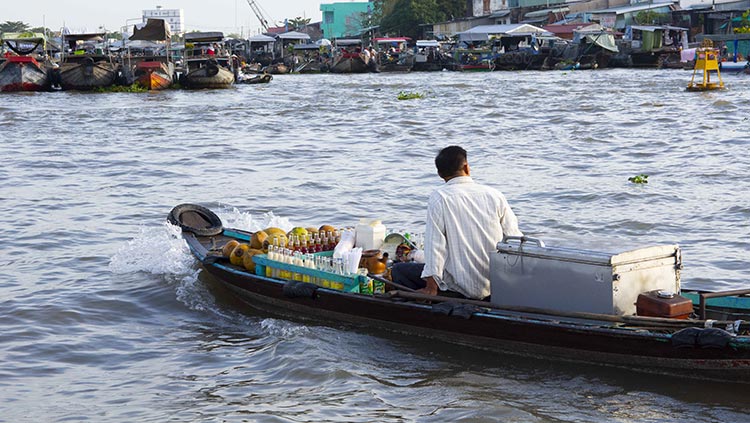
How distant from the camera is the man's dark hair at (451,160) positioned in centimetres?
496

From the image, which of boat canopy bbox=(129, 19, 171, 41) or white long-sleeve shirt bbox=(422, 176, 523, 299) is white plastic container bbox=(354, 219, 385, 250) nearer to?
white long-sleeve shirt bbox=(422, 176, 523, 299)

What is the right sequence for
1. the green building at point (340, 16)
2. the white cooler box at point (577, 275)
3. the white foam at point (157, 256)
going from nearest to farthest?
1. the white cooler box at point (577, 275)
2. the white foam at point (157, 256)
3. the green building at point (340, 16)

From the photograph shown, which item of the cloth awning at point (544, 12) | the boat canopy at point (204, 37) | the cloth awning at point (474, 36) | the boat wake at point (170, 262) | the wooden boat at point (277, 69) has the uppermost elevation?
the cloth awning at point (544, 12)

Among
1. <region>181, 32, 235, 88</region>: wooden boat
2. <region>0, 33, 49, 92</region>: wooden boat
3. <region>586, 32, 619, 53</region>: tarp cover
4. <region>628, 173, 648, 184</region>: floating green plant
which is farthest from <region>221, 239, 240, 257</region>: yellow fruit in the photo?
<region>586, 32, 619, 53</region>: tarp cover

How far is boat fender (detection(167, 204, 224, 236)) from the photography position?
7583 mm

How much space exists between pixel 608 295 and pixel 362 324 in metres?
1.64

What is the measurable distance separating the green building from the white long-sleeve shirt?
76.0 meters

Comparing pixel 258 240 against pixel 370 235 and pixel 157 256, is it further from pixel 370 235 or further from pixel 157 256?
pixel 157 256

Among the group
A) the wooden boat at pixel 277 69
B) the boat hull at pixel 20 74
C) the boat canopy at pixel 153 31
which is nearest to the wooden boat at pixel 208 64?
the boat canopy at pixel 153 31

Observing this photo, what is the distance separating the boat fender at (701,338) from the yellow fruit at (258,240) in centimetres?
292

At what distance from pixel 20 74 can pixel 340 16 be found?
168ft

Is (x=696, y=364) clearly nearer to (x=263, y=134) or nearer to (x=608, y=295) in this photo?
(x=608, y=295)

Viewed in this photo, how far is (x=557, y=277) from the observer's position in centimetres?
486

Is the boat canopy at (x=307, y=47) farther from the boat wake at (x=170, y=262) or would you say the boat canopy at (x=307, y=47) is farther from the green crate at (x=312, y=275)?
the green crate at (x=312, y=275)
